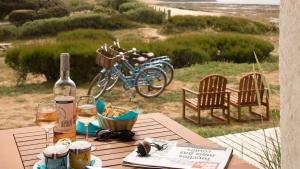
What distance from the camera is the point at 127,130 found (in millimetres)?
2250

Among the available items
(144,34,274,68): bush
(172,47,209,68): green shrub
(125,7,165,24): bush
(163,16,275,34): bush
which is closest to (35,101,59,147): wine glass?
(144,34,274,68): bush

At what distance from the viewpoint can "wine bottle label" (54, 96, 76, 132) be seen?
1920 mm

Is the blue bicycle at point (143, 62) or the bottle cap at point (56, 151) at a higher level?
the bottle cap at point (56, 151)

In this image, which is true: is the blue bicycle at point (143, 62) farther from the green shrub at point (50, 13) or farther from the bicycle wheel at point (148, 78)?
the green shrub at point (50, 13)

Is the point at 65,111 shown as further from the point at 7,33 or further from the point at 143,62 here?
the point at 7,33

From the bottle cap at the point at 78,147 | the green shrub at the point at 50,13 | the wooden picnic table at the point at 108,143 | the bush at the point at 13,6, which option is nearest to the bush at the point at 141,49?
the wooden picnic table at the point at 108,143

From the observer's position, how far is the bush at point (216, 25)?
21.1 metres

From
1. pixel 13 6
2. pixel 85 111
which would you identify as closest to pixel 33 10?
pixel 13 6

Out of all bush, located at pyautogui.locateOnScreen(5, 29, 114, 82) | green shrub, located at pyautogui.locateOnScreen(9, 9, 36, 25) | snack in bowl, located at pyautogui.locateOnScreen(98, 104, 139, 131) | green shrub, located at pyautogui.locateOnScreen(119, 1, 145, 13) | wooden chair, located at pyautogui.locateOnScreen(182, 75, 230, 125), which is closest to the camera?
snack in bowl, located at pyautogui.locateOnScreen(98, 104, 139, 131)

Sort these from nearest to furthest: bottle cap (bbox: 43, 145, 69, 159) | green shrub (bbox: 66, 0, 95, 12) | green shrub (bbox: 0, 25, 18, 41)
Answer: bottle cap (bbox: 43, 145, 69, 159) → green shrub (bbox: 0, 25, 18, 41) → green shrub (bbox: 66, 0, 95, 12)

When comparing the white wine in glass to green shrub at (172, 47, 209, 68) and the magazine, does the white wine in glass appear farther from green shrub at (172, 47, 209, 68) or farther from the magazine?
green shrub at (172, 47, 209, 68)

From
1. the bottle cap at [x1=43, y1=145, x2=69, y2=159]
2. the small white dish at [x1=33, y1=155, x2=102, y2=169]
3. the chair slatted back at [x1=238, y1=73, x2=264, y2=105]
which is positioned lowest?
the chair slatted back at [x1=238, y1=73, x2=264, y2=105]

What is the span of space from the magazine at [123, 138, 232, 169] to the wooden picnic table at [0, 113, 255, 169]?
0.05 meters

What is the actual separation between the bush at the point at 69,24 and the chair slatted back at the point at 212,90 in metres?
15.5
